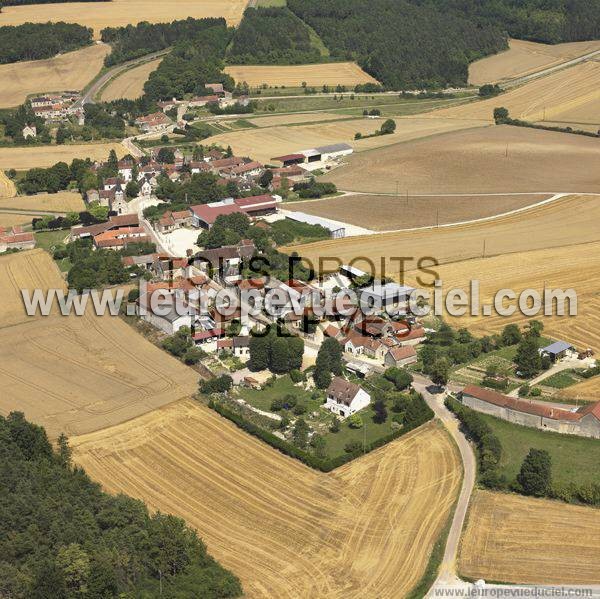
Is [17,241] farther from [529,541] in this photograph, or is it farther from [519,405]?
[529,541]

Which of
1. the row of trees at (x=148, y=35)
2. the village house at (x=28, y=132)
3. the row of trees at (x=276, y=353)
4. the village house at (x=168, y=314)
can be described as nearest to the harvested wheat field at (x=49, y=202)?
the village house at (x=28, y=132)

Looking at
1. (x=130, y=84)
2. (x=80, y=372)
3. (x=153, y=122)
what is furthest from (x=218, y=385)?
(x=130, y=84)

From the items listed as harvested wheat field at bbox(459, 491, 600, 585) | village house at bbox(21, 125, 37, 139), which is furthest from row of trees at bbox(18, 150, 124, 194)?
harvested wheat field at bbox(459, 491, 600, 585)

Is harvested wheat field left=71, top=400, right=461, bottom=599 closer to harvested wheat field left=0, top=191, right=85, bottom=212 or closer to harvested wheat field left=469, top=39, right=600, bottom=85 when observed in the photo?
harvested wheat field left=0, top=191, right=85, bottom=212

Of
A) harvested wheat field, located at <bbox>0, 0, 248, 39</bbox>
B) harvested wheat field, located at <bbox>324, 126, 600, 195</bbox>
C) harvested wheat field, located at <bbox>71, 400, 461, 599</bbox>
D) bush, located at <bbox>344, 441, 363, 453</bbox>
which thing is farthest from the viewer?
harvested wheat field, located at <bbox>0, 0, 248, 39</bbox>

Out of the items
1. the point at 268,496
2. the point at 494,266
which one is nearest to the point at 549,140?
the point at 494,266

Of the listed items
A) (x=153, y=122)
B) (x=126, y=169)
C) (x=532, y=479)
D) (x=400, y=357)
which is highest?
(x=153, y=122)

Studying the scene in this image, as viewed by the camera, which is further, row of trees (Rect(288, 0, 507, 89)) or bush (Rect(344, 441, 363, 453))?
row of trees (Rect(288, 0, 507, 89))

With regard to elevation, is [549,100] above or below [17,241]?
above
